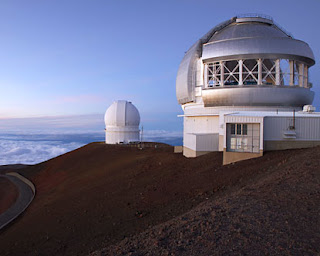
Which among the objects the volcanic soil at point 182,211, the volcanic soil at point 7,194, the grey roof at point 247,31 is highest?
the grey roof at point 247,31

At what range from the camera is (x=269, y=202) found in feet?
19.0

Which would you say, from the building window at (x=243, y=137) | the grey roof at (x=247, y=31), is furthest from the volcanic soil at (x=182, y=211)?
the grey roof at (x=247, y=31)

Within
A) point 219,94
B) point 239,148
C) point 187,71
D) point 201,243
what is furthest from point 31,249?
point 187,71

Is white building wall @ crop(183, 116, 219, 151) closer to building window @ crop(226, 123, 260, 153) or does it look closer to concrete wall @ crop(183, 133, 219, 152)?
concrete wall @ crop(183, 133, 219, 152)

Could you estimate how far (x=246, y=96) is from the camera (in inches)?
639

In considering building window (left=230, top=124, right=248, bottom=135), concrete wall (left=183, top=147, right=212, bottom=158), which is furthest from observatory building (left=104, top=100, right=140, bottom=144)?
building window (left=230, top=124, right=248, bottom=135)

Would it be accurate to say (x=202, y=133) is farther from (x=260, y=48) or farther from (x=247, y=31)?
(x=247, y=31)

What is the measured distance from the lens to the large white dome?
104 ft

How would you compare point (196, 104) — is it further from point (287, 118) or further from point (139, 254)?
point (139, 254)

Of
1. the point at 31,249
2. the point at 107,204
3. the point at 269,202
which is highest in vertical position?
the point at 269,202

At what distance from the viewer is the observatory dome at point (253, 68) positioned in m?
16.1

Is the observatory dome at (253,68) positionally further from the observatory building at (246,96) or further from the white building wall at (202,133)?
the white building wall at (202,133)

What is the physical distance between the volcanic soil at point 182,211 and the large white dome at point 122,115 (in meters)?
14.9

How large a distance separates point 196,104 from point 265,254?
51.5 feet
